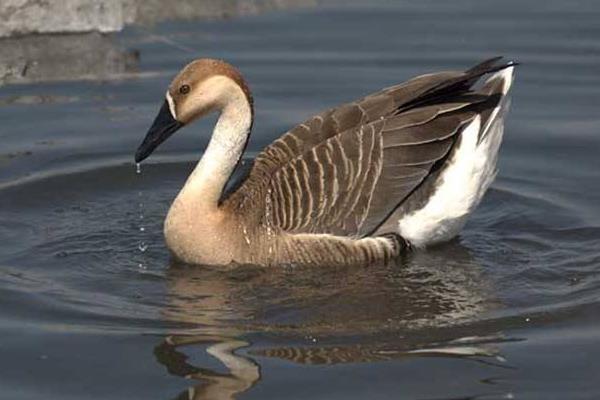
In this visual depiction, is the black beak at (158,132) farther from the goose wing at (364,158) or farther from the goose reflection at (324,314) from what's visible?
the goose reflection at (324,314)

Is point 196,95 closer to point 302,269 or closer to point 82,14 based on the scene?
point 302,269

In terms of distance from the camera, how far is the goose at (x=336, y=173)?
9961 mm

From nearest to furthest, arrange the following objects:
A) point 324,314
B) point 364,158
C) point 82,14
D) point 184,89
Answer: point 324,314 < point 184,89 < point 364,158 < point 82,14

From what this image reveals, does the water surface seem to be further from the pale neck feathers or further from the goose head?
the goose head

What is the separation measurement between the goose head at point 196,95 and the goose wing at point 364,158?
488 mm

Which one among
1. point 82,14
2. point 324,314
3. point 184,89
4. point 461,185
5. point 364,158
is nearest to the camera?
point 324,314

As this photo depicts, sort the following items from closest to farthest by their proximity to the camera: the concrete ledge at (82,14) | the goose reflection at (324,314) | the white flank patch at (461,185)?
1. the goose reflection at (324,314)
2. the white flank patch at (461,185)
3. the concrete ledge at (82,14)

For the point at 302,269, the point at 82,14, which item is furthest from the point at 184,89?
the point at 82,14

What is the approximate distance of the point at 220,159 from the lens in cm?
1010

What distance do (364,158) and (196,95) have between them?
1.06 metres

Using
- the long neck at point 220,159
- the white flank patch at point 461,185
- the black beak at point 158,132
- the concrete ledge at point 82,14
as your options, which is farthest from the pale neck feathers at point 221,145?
the concrete ledge at point 82,14

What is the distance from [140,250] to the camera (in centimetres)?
1023

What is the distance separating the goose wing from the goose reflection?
1.12ft

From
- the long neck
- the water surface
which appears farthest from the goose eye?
the water surface
